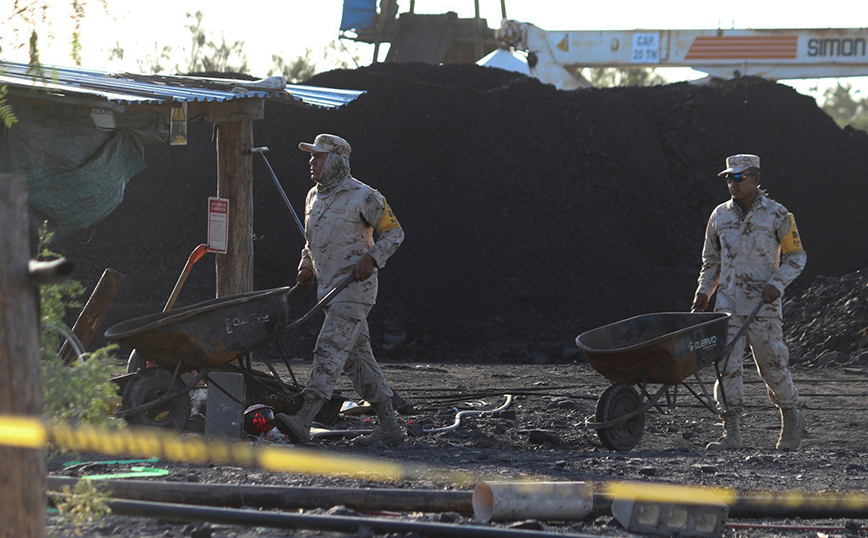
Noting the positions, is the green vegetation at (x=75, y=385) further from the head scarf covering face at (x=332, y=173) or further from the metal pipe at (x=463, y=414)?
the metal pipe at (x=463, y=414)

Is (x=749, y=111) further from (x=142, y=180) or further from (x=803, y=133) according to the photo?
(x=142, y=180)

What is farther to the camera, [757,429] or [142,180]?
[142,180]

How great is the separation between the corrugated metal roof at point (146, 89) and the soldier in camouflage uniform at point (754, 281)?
3.92m

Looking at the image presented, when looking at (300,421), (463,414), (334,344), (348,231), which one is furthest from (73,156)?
(463,414)

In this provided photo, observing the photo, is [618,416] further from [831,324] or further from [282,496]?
[831,324]

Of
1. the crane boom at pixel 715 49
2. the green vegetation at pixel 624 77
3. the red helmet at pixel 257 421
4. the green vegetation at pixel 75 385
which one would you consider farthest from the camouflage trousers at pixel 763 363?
the green vegetation at pixel 624 77

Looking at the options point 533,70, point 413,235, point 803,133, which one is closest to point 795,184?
point 803,133

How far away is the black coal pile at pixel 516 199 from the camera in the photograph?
16.3m

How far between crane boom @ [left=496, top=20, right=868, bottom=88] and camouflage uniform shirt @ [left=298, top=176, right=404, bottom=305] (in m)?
16.0

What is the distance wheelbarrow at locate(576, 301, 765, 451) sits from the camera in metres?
6.45

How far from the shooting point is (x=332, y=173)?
6629 millimetres

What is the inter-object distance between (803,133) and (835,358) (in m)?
10.6

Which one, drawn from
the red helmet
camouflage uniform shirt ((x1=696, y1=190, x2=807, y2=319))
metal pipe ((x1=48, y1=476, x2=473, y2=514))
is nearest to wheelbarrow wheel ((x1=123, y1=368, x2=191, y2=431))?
the red helmet

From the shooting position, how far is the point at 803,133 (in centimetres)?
2228
